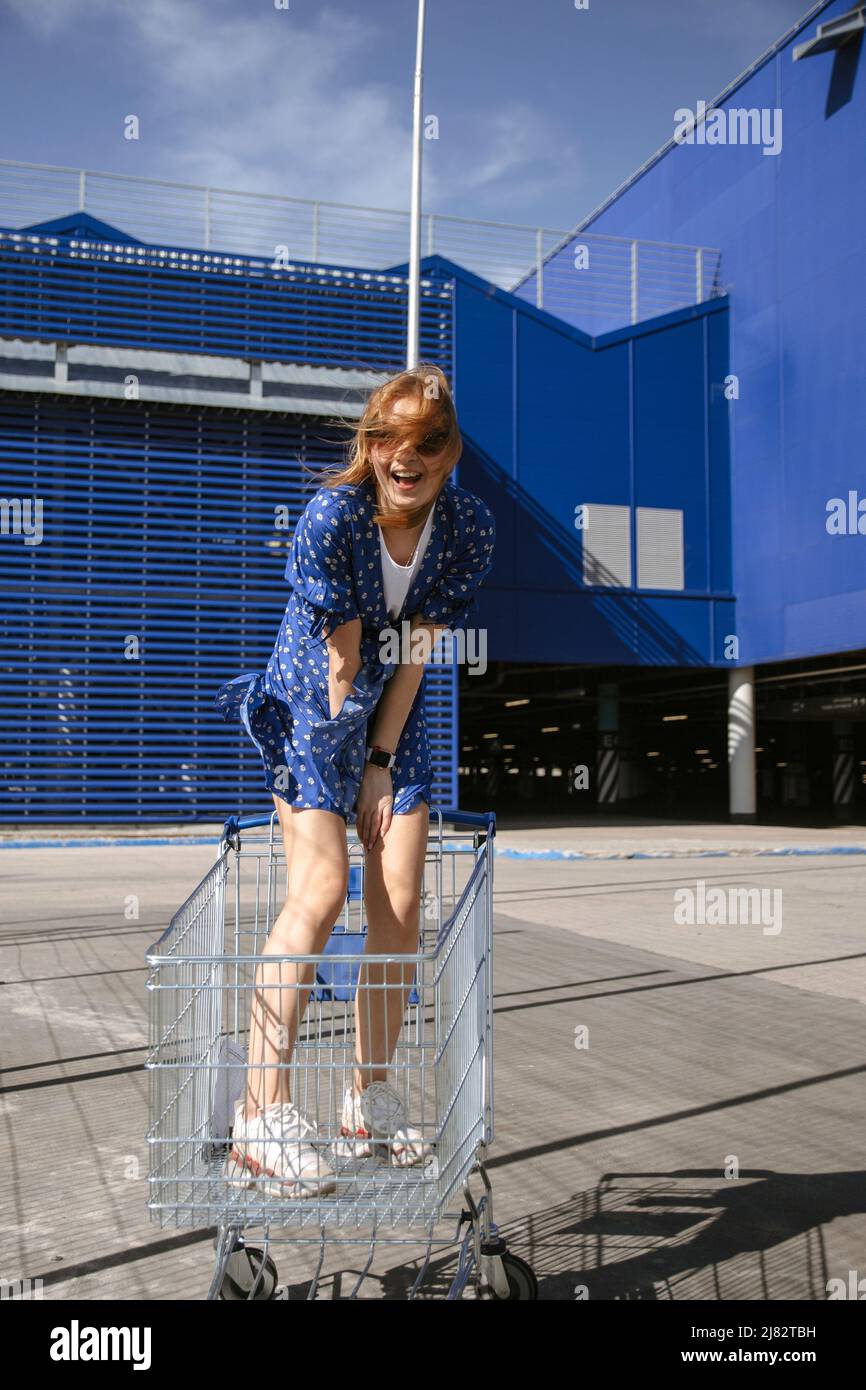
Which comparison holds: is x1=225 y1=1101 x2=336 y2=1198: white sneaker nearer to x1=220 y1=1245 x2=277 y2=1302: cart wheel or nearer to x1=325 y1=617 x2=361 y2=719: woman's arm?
x1=220 y1=1245 x2=277 y2=1302: cart wheel

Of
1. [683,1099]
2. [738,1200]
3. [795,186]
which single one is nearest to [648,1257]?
[738,1200]

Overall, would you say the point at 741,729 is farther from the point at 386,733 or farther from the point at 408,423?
the point at 408,423

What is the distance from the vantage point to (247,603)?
72.4ft

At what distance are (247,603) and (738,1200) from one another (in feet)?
63.3

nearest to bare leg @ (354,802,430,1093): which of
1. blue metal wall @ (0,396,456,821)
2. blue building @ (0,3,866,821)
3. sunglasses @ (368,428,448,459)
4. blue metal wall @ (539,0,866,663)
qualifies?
sunglasses @ (368,428,448,459)

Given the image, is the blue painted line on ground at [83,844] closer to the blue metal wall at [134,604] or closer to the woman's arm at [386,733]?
the blue metal wall at [134,604]

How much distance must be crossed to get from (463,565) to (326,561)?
0.42m

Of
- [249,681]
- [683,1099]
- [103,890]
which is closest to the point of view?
[249,681]

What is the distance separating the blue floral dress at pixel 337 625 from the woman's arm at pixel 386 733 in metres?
0.03

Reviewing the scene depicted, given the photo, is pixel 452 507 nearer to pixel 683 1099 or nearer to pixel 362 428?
pixel 362 428

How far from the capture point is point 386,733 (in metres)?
2.99

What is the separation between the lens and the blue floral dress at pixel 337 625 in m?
2.82

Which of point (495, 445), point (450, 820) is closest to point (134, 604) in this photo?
point (495, 445)
